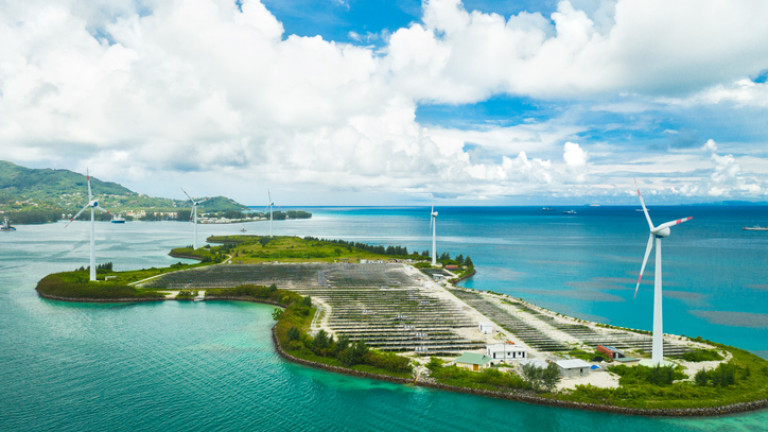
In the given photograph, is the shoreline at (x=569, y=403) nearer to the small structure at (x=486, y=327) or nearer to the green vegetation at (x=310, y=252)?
the small structure at (x=486, y=327)

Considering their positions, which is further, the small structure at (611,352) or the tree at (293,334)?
the tree at (293,334)

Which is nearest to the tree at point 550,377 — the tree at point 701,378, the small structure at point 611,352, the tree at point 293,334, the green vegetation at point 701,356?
the small structure at point 611,352

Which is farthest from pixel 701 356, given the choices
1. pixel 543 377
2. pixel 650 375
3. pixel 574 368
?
pixel 543 377

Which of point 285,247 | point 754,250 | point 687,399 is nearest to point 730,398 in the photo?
point 687,399

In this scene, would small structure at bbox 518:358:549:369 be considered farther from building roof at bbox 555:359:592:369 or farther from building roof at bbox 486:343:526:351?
building roof at bbox 486:343:526:351

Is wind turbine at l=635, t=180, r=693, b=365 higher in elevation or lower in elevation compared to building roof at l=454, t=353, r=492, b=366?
higher

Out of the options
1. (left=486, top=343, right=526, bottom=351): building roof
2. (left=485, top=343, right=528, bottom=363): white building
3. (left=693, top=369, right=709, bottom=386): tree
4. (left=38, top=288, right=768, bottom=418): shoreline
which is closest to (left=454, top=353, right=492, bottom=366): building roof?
(left=485, top=343, right=528, bottom=363): white building
